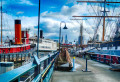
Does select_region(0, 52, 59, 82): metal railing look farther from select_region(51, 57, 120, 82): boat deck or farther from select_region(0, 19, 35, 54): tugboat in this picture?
select_region(0, 19, 35, 54): tugboat

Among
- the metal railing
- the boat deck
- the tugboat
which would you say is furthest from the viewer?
the tugboat

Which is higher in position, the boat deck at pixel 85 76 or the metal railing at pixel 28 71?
the metal railing at pixel 28 71

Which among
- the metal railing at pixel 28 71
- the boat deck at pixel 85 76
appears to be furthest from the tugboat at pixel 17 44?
the metal railing at pixel 28 71

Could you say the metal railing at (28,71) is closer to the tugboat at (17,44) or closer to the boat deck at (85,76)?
the boat deck at (85,76)

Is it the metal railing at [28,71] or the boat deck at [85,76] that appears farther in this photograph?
the boat deck at [85,76]

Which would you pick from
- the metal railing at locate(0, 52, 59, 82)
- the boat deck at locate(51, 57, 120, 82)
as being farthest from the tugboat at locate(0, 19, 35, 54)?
the metal railing at locate(0, 52, 59, 82)

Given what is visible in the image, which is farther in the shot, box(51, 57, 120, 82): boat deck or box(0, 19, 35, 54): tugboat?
box(0, 19, 35, 54): tugboat

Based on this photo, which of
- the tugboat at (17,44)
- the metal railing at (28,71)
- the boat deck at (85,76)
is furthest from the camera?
the tugboat at (17,44)

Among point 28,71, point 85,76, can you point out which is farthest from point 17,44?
point 28,71

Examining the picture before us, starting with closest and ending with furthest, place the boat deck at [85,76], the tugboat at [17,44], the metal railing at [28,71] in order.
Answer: the metal railing at [28,71] < the boat deck at [85,76] < the tugboat at [17,44]

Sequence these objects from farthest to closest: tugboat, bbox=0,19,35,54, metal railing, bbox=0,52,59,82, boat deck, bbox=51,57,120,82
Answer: tugboat, bbox=0,19,35,54
boat deck, bbox=51,57,120,82
metal railing, bbox=0,52,59,82

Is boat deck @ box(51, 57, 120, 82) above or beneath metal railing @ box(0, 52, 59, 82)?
beneath

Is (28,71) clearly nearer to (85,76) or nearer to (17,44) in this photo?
(85,76)

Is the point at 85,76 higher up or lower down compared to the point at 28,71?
lower down
